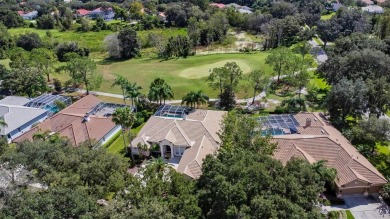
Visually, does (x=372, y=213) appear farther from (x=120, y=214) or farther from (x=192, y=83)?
(x=192, y=83)

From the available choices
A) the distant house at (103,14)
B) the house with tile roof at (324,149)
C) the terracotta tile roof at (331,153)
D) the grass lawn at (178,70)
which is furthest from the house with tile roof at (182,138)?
the distant house at (103,14)

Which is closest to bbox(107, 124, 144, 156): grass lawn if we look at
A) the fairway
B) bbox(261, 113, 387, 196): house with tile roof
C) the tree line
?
the tree line

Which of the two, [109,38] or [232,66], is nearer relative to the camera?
[232,66]

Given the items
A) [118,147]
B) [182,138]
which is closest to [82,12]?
[118,147]

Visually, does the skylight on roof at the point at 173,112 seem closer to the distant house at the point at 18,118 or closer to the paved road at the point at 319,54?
the distant house at the point at 18,118

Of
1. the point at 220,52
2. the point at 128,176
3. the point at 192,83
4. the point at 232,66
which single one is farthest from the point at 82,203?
the point at 220,52

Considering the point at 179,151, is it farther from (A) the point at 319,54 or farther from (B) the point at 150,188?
(A) the point at 319,54

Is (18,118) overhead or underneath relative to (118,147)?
overhead
